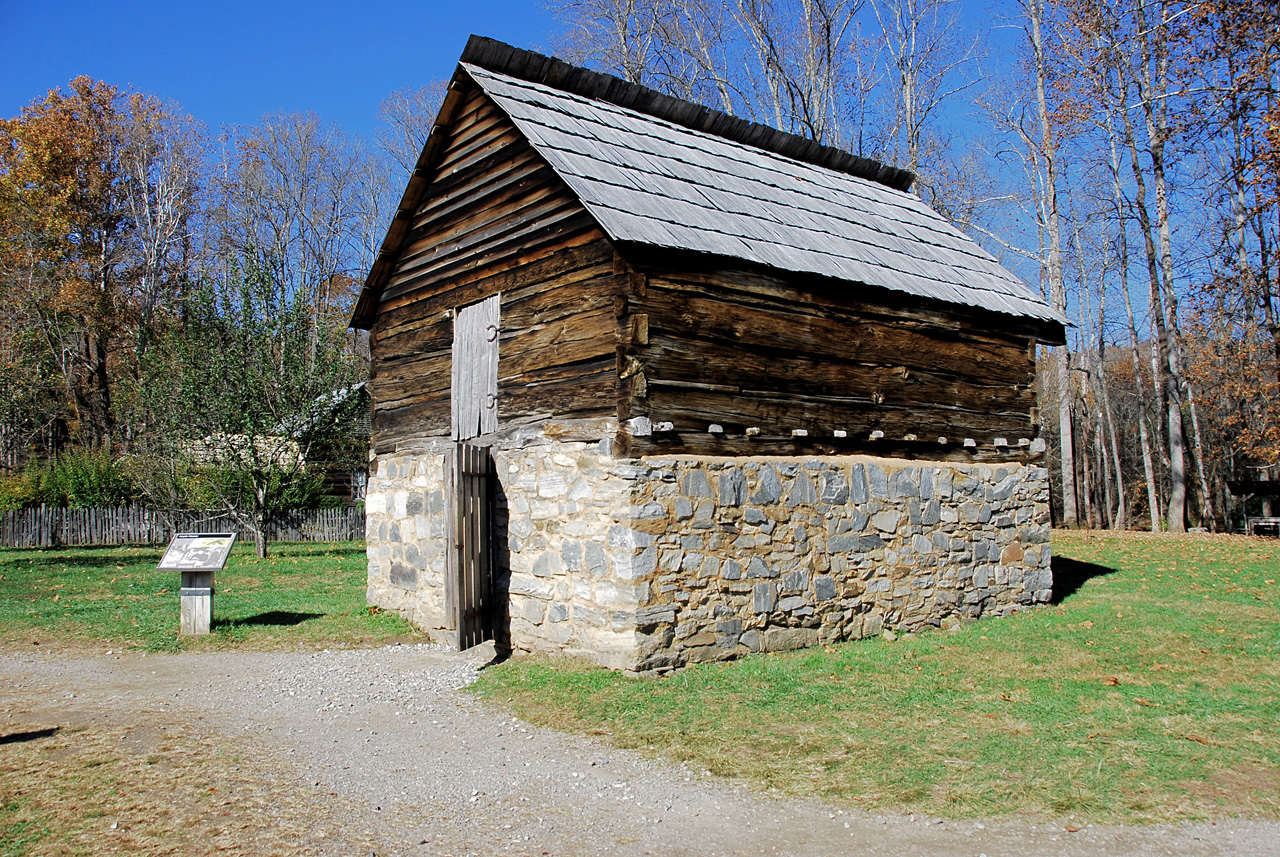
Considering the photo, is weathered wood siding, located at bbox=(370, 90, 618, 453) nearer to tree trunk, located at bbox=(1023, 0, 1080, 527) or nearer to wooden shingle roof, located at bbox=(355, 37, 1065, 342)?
wooden shingle roof, located at bbox=(355, 37, 1065, 342)

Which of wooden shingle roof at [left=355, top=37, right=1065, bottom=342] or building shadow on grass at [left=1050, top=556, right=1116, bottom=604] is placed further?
building shadow on grass at [left=1050, top=556, right=1116, bottom=604]

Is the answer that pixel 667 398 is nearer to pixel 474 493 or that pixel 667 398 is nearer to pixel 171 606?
pixel 474 493

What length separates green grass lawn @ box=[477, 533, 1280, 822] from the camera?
5016 mm

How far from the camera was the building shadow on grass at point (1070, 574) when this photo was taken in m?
12.1

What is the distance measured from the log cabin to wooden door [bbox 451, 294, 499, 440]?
0.14 ft

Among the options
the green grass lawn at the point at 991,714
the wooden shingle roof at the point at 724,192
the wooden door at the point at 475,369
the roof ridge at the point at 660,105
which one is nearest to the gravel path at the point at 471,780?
the green grass lawn at the point at 991,714

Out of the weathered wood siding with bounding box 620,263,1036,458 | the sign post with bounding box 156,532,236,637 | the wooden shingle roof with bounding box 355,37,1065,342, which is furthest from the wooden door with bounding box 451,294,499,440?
the sign post with bounding box 156,532,236,637

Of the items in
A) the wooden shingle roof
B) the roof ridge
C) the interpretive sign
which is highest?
the roof ridge

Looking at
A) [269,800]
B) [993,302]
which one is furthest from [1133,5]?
[269,800]

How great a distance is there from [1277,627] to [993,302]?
4.73 metres

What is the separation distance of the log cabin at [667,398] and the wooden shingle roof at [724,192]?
0.05m

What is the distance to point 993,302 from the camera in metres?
11.1

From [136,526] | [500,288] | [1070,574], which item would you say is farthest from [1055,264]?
[136,526]

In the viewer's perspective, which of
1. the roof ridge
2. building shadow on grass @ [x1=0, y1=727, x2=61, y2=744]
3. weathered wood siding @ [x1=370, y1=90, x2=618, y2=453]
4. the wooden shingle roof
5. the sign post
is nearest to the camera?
building shadow on grass @ [x1=0, y1=727, x2=61, y2=744]
